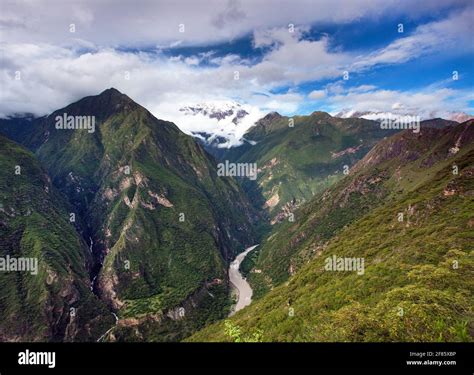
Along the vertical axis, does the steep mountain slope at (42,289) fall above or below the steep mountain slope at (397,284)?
below

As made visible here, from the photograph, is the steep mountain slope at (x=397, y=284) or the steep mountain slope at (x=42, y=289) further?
the steep mountain slope at (x=42, y=289)

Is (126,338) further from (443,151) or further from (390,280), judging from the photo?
(443,151)

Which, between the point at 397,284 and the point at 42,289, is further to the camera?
the point at 42,289

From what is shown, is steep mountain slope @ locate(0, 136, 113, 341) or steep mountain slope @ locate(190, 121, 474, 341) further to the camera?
steep mountain slope @ locate(0, 136, 113, 341)

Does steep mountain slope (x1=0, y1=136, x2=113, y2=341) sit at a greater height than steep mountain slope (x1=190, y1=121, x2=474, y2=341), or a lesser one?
lesser

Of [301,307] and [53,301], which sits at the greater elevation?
[301,307]

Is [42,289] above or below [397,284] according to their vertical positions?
below

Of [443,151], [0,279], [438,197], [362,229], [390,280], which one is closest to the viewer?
[390,280]
